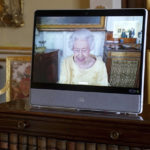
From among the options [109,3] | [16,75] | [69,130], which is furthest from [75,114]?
[109,3]

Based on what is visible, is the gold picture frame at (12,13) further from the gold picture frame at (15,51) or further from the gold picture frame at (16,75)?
the gold picture frame at (16,75)

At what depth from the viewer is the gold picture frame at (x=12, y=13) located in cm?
266

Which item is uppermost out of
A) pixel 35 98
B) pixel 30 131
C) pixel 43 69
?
pixel 43 69

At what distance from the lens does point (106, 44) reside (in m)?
1.16

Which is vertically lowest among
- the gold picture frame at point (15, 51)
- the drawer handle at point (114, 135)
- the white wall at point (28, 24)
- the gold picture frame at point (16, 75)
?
the drawer handle at point (114, 135)

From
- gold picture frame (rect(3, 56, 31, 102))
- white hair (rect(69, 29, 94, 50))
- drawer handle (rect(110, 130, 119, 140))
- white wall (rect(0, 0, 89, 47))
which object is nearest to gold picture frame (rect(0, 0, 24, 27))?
white wall (rect(0, 0, 89, 47))

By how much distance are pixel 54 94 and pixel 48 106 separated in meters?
0.06

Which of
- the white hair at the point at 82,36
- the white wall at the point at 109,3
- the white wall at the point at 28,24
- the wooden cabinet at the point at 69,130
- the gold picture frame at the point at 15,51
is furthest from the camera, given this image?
the gold picture frame at the point at 15,51

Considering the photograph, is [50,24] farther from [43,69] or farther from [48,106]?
[48,106]

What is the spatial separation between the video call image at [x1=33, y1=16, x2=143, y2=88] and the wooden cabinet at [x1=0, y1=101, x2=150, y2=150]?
143 mm

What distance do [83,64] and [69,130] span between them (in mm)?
261

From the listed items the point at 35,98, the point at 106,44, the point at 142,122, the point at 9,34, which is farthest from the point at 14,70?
the point at 142,122

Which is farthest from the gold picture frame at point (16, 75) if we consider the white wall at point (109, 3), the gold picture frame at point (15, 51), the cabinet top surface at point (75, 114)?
the cabinet top surface at point (75, 114)

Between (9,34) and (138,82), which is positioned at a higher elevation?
(9,34)
